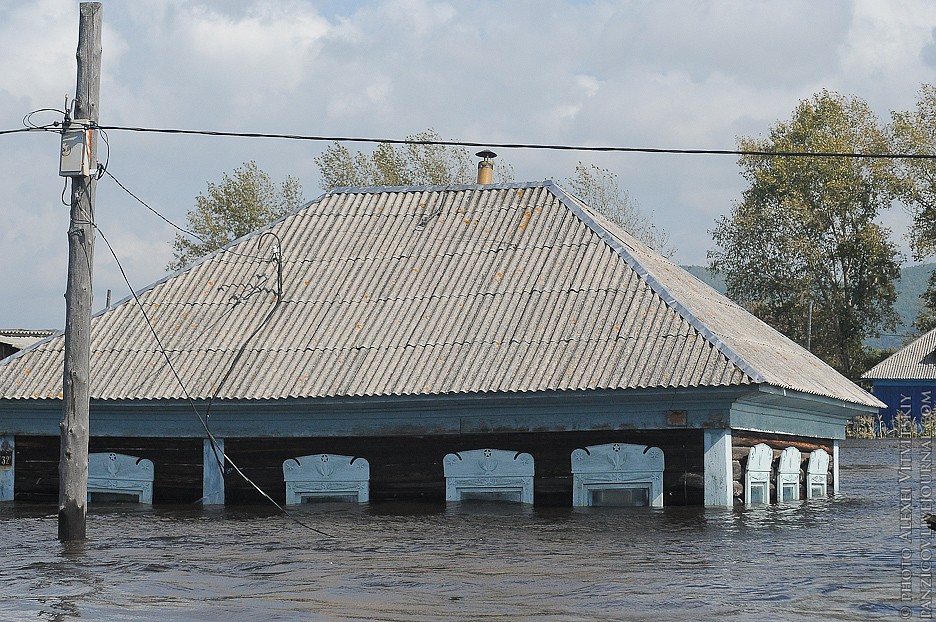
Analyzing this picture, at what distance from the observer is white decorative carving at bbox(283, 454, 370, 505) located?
16.2m

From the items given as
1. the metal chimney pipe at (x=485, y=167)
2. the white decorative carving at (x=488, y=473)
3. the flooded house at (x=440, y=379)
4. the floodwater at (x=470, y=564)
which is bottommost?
the floodwater at (x=470, y=564)

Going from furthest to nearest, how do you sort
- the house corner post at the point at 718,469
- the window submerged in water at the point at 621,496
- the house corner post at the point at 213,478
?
the house corner post at the point at 213,478, the window submerged in water at the point at 621,496, the house corner post at the point at 718,469

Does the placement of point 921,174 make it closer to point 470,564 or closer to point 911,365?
point 911,365

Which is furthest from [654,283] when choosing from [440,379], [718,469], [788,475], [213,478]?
[213,478]

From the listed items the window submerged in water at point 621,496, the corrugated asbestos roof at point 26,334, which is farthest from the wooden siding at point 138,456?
the corrugated asbestos roof at point 26,334

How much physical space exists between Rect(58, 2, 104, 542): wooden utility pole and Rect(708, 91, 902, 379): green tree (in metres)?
45.5

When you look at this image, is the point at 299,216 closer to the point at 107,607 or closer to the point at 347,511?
the point at 347,511

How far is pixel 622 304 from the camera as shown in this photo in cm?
1611

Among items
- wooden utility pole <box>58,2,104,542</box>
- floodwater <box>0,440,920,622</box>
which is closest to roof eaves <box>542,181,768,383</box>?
floodwater <box>0,440,920,622</box>

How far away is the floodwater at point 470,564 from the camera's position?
8.00 meters

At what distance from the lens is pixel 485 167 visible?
2088 centimetres

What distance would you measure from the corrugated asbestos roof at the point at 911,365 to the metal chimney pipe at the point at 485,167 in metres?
29.7

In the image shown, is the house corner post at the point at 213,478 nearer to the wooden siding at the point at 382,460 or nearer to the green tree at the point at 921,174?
the wooden siding at the point at 382,460

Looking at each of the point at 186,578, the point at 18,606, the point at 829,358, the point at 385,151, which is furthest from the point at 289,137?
the point at 829,358
